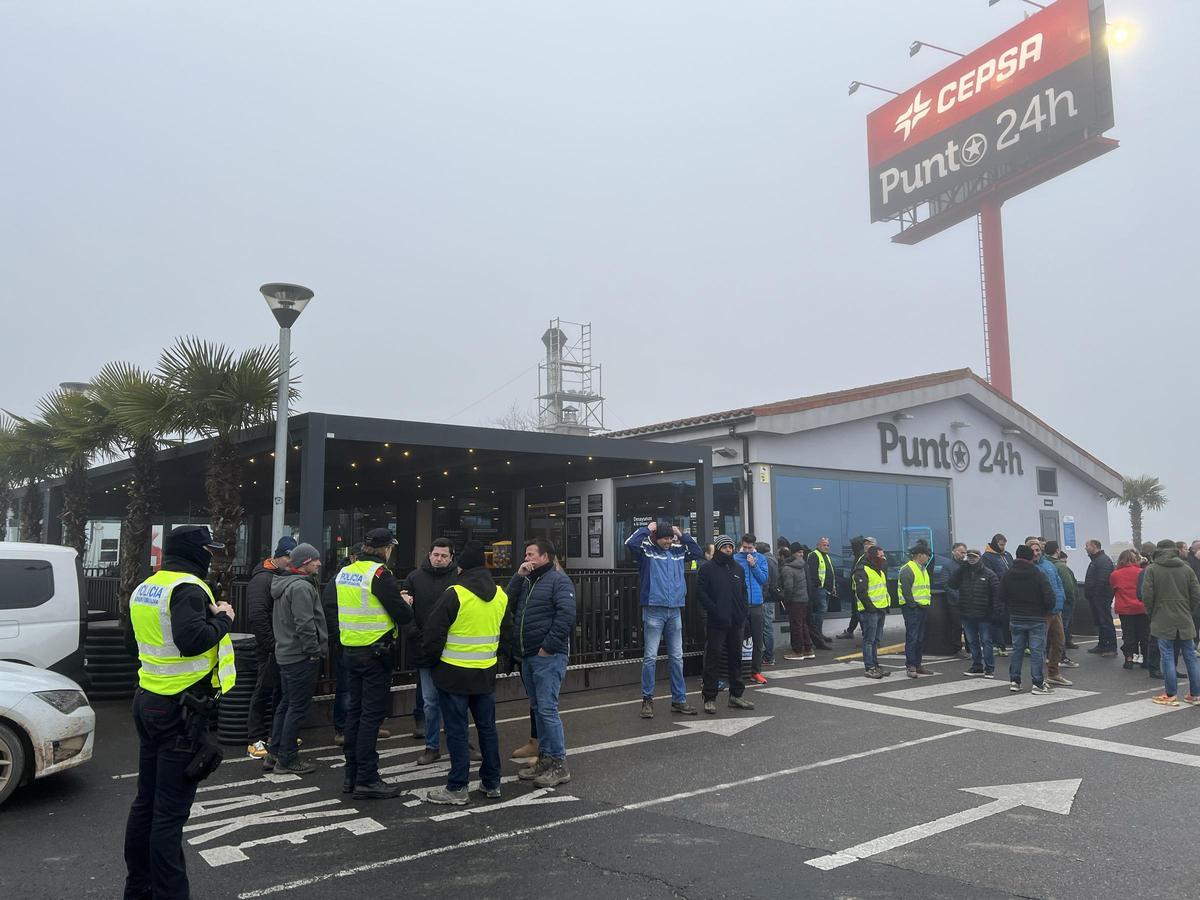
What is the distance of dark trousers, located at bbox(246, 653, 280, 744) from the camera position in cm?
750

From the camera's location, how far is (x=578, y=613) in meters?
10.8

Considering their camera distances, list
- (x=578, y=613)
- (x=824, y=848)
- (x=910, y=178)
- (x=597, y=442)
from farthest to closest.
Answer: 1. (x=910, y=178)
2. (x=597, y=442)
3. (x=578, y=613)
4. (x=824, y=848)

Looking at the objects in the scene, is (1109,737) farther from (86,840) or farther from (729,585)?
(86,840)

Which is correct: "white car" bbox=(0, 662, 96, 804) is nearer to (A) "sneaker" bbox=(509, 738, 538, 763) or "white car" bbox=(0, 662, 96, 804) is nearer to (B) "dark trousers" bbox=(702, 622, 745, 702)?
(A) "sneaker" bbox=(509, 738, 538, 763)

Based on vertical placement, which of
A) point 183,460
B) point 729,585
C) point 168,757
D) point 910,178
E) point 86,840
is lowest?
point 86,840

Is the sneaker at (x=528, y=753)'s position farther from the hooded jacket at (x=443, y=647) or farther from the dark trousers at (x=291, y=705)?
the dark trousers at (x=291, y=705)

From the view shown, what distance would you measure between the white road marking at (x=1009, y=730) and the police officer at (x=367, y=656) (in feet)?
17.6

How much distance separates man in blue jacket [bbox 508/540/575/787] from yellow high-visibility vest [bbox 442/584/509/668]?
1.80 ft

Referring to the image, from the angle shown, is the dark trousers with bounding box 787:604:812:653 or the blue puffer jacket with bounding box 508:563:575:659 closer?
the blue puffer jacket with bounding box 508:563:575:659

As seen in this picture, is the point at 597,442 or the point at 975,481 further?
the point at 975,481

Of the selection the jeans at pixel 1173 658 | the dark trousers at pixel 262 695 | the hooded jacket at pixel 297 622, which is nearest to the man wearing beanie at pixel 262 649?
the dark trousers at pixel 262 695

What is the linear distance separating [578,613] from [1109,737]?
5.75 m

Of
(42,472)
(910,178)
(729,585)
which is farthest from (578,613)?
(910,178)

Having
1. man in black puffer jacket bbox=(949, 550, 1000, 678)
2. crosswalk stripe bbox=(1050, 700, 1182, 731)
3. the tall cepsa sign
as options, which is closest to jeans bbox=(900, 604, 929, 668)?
man in black puffer jacket bbox=(949, 550, 1000, 678)
